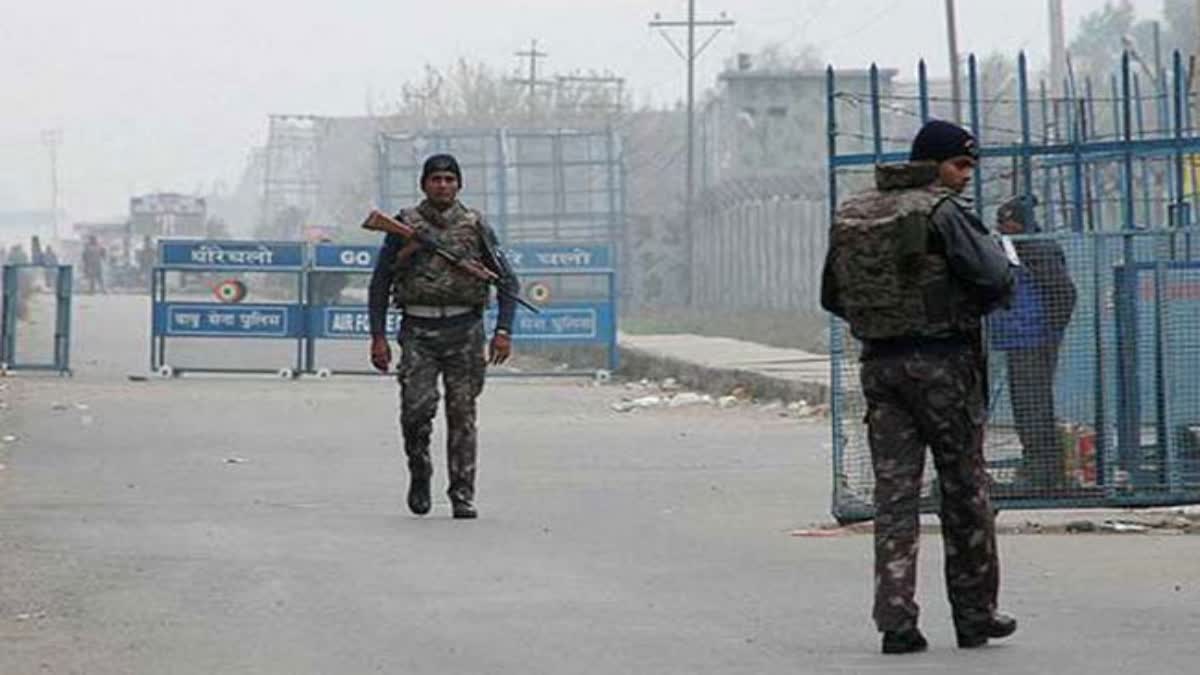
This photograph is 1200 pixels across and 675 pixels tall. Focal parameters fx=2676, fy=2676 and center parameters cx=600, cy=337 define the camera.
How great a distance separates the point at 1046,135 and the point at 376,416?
1005 centimetres

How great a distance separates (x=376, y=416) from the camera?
24328 millimetres

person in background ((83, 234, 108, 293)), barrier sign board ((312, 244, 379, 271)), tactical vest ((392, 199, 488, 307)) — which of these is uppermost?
person in background ((83, 234, 108, 293))

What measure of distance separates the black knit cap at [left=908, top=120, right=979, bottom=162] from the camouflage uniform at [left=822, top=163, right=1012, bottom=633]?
53 mm

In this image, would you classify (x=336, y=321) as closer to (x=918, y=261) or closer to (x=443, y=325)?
(x=443, y=325)

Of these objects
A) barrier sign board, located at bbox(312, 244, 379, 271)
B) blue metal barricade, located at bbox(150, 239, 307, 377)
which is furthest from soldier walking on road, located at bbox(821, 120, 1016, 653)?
barrier sign board, located at bbox(312, 244, 379, 271)

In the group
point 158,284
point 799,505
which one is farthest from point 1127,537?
point 158,284

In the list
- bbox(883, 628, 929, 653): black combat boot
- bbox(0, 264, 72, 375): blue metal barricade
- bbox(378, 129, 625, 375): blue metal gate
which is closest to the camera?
bbox(883, 628, 929, 653): black combat boot

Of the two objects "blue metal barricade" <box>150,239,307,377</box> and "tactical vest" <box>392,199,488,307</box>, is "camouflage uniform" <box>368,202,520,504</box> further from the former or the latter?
"blue metal barricade" <box>150,239,307,377</box>

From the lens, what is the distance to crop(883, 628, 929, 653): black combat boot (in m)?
8.87

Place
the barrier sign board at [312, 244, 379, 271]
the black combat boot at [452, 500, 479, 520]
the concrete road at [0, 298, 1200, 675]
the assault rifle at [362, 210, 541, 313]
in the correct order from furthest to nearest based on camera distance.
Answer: the barrier sign board at [312, 244, 379, 271]
the black combat boot at [452, 500, 479, 520]
the assault rifle at [362, 210, 541, 313]
the concrete road at [0, 298, 1200, 675]

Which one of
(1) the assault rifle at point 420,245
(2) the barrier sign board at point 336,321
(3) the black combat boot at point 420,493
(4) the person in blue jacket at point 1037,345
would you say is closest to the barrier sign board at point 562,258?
(2) the barrier sign board at point 336,321

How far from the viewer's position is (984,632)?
9.01 meters

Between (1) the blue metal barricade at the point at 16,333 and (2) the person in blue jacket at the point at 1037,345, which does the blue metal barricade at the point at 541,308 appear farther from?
(2) the person in blue jacket at the point at 1037,345

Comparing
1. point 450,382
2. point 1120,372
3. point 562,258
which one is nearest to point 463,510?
point 450,382
